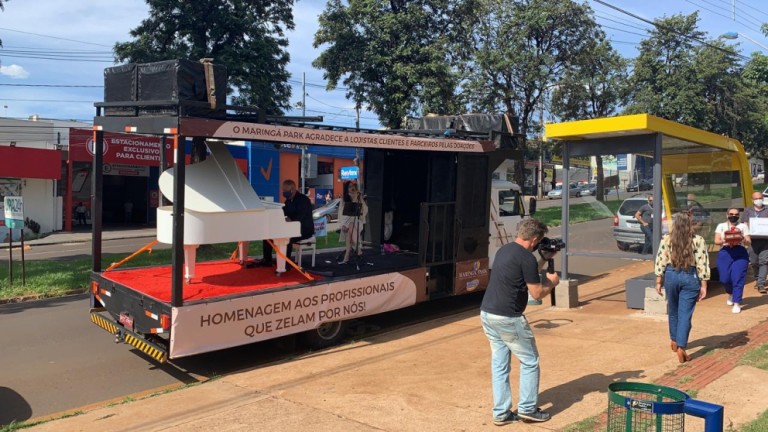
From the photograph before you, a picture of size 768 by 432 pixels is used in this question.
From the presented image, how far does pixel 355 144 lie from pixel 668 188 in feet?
19.1

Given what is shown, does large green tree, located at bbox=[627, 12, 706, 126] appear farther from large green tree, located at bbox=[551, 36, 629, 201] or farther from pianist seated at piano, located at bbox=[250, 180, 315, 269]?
pianist seated at piano, located at bbox=[250, 180, 315, 269]

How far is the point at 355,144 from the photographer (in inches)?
303

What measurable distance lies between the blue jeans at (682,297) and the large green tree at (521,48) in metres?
18.9

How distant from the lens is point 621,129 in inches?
357

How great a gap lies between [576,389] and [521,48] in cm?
2128

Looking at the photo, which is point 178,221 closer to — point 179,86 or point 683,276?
point 179,86

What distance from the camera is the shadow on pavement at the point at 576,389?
17.6 feet

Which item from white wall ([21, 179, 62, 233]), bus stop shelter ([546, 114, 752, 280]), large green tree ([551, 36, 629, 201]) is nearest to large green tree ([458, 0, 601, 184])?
large green tree ([551, 36, 629, 201])

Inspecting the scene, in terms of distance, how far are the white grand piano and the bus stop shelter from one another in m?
4.83

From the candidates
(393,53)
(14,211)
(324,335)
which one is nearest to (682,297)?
(324,335)

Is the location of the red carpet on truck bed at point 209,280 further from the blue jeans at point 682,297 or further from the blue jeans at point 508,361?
the blue jeans at point 682,297

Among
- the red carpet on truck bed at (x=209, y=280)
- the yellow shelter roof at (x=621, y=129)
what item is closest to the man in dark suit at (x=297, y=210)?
the red carpet on truck bed at (x=209, y=280)

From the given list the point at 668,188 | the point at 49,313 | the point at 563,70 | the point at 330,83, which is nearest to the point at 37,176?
the point at 330,83

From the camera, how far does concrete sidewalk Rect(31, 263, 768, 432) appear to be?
203 inches
